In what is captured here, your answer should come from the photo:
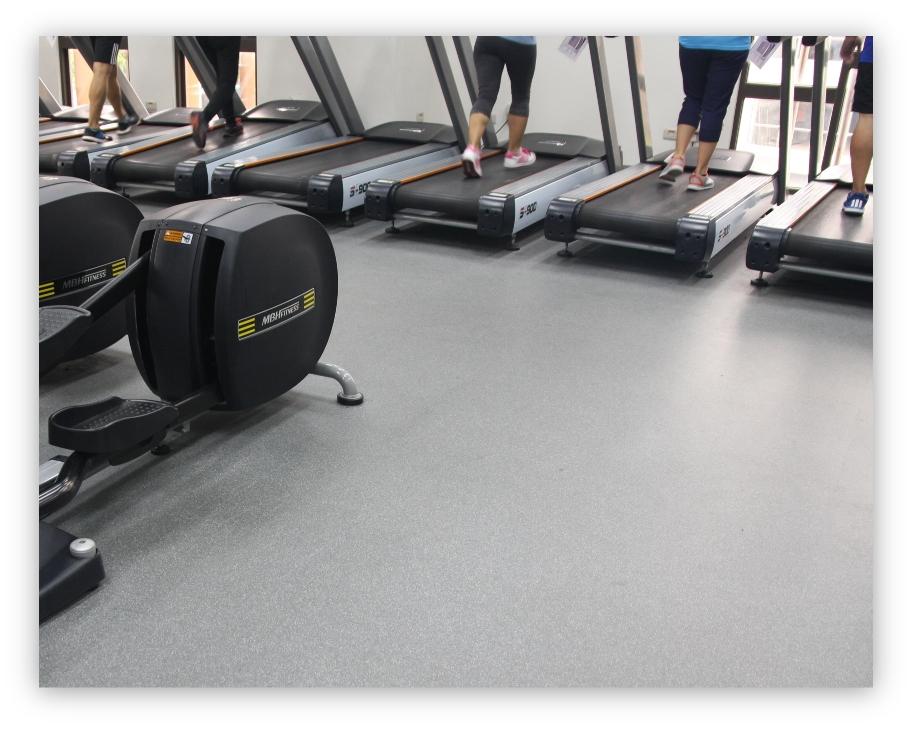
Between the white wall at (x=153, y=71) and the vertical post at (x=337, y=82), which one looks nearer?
the vertical post at (x=337, y=82)

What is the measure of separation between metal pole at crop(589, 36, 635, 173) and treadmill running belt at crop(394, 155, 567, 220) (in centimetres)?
51

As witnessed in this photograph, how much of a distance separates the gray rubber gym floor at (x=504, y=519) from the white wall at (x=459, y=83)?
332 cm

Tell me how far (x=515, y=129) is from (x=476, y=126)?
0.33 meters

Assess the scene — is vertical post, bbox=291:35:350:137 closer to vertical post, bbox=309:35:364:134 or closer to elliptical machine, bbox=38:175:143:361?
vertical post, bbox=309:35:364:134

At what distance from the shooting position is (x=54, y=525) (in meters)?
2.05

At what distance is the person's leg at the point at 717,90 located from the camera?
4.50 metres

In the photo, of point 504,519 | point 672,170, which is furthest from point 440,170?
point 504,519

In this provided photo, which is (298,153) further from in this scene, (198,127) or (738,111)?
(738,111)

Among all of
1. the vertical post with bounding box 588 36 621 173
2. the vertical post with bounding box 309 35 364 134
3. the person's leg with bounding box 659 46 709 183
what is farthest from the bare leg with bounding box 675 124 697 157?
the vertical post with bounding box 309 35 364 134

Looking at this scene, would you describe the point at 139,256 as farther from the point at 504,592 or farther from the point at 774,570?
the point at 774,570

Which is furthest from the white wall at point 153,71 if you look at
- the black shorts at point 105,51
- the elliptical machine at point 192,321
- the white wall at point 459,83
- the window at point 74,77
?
the elliptical machine at point 192,321

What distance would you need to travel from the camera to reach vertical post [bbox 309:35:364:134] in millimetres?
6156

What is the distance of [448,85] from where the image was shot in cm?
579

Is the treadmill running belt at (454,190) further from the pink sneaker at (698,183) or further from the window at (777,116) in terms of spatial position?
the window at (777,116)
